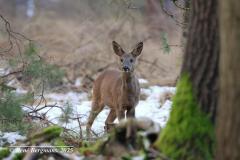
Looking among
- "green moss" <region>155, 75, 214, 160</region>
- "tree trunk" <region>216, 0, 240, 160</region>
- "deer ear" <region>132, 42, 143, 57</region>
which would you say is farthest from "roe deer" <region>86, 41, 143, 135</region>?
"tree trunk" <region>216, 0, 240, 160</region>

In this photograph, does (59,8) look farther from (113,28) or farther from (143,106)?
(143,106)

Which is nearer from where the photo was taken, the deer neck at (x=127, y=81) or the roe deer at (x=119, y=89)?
the roe deer at (x=119, y=89)

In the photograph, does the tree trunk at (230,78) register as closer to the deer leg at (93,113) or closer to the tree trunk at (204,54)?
the tree trunk at (204,54)

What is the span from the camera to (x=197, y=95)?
6148 mm

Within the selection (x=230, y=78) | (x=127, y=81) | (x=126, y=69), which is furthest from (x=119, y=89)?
(x=230, y=78)

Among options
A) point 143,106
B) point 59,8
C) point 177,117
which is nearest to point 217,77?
point 177,117

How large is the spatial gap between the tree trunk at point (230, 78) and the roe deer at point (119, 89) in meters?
5.58

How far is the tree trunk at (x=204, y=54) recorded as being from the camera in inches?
240

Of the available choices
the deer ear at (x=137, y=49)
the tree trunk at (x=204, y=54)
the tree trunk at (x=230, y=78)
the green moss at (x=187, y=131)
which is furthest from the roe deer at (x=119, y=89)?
the tree trunk at (x=230, y=78)

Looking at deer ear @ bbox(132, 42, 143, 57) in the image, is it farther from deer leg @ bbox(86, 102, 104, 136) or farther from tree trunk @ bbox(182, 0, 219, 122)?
tree trunk @ bbox(182, 0, 219, 122)

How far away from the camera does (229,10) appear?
201 inches

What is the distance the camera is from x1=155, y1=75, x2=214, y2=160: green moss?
602 centimetres

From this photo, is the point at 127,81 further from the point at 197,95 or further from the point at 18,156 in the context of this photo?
the point at 197,95

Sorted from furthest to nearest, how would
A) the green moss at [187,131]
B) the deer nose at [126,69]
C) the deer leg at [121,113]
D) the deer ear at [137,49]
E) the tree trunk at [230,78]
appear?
1. the deer ear at [137,49]
2. the deer nose at [126,69]
3. the deer leg at [121,113]
4. the green moss at [187,131]
5. the tree trunk at [230,78]
